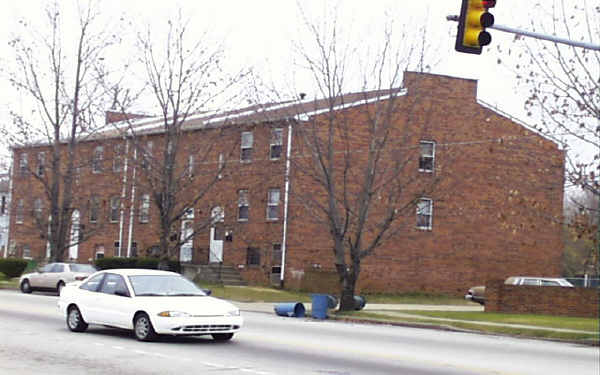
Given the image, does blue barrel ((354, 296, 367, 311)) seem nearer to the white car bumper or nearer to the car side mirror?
the car side mirror

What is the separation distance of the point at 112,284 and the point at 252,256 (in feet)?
94.1

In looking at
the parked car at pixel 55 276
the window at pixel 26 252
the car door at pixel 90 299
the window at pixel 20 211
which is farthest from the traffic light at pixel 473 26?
the window at pixel 26 252

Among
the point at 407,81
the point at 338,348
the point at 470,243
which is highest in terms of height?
the point at 407,81

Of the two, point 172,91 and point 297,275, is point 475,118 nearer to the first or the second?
point 297,275

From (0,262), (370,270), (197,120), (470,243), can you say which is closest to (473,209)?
(470,243)

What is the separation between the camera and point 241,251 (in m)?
48.2

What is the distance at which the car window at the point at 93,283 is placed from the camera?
1949cm

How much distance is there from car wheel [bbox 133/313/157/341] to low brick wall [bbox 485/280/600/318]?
67.5 ft

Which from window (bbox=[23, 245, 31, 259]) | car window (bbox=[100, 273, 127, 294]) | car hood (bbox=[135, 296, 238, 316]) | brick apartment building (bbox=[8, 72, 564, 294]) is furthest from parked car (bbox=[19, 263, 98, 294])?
window (bbox=[23, 245, 31, 259])

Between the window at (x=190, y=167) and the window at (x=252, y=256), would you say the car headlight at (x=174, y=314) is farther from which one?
the window at (x=252, y=256)

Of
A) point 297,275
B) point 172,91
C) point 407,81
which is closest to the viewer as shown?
point 407,81

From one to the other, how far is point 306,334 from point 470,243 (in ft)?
94.2

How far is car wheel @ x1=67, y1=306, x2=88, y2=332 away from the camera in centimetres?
1961

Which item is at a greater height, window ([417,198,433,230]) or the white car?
window ([417,198,433,230])
